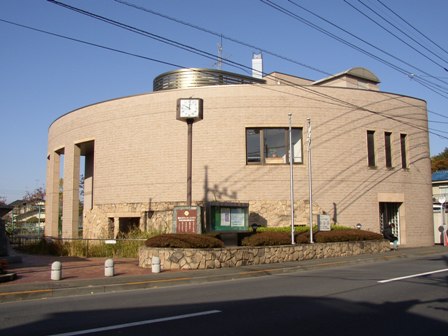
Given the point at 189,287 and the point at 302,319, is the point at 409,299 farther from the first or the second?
the point at 189,287

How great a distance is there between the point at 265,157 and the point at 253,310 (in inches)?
699

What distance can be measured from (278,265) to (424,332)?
35.1 ft

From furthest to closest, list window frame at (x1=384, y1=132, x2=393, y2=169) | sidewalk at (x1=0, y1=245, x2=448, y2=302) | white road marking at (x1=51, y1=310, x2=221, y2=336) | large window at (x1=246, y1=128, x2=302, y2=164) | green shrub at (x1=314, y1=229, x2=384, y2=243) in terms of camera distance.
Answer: window frame at (x1=384, y1=132, x2=393, y2=169) → large window at (x1=246, y1=128, x2=302, y2=164) → green shrub at (x1=314, y1=229, x2=384, y2=243) → sidewalk at (x1=0, y1=245, x2=448, y2=302) → white road marking at (x1=51, y1=310, x2=221, y2=336)

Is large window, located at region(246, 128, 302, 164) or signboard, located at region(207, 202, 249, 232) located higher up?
large window, located at region(246, 128, 302, 164)

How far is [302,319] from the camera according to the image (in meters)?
8.23

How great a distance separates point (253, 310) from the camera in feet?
30.0

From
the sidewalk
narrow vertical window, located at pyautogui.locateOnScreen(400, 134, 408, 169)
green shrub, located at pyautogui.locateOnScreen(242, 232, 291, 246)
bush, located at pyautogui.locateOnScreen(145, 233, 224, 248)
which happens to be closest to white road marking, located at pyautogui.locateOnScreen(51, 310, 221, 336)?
the sidewalk

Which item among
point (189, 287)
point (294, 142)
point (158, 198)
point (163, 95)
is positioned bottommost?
point (189, 287)

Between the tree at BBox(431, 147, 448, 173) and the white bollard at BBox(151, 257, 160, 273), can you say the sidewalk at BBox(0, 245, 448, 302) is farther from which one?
the tree at BBox(431, 147, 448, 173)

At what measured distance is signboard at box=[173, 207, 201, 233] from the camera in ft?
59.9

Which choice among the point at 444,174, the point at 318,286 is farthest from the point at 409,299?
the point at 444,174

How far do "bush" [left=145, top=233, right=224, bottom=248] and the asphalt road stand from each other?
347 cm

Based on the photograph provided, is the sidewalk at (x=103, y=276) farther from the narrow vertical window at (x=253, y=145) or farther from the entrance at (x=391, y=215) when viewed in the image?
the entrance at (x=391, y=215)

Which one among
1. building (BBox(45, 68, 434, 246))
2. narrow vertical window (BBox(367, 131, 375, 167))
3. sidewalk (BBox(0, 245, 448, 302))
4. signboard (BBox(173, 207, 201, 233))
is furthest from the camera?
narrow vertical window (BBox(367, 131, 375, 167))
